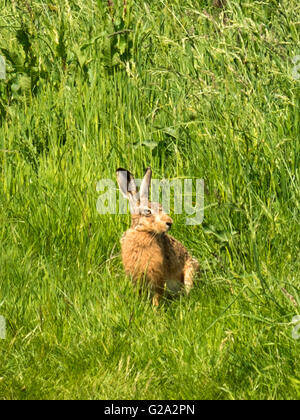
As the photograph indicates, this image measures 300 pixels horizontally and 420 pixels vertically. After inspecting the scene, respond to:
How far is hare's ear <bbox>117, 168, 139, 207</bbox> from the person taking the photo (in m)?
4.52

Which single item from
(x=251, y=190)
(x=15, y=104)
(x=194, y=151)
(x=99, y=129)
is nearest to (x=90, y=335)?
(x=251, y=190)

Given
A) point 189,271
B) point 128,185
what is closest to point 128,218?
point 128,185

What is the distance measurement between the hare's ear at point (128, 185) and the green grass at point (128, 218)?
1.29ft

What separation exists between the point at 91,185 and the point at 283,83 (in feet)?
4.52

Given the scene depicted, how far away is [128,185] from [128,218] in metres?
0.44

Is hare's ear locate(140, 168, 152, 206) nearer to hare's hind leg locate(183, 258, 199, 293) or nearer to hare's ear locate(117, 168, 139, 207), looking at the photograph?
hare's ear locate(117, 168, 139, 207)

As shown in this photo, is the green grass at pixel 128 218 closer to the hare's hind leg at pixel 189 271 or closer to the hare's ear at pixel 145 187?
Result: the hare's hind leg at pixel 189 271

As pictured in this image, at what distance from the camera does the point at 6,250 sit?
4680 millimetres

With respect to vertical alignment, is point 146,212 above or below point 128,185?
below

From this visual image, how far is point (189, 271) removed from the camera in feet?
14.9

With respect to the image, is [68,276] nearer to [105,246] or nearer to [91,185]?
[105,246]

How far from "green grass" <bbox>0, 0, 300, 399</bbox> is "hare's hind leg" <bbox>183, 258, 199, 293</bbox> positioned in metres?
0.07

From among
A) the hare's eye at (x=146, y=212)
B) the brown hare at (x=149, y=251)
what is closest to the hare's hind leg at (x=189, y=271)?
the brown hare at (x=149, y=251)

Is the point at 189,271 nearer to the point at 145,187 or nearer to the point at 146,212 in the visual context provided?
the point at 146,212
